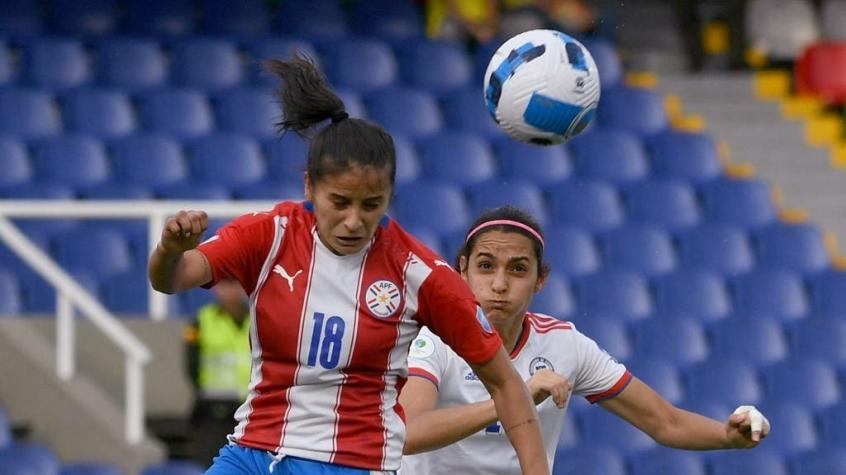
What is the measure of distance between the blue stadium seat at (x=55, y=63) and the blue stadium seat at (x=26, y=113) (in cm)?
44

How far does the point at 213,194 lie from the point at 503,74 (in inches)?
207

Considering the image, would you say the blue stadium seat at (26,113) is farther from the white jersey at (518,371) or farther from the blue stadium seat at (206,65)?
the white jersey at (518,371)

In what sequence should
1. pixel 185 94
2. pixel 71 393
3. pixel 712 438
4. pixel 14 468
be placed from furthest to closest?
pixel 185 94, pixel 71 393, pixel 14 468, pixel 712 438

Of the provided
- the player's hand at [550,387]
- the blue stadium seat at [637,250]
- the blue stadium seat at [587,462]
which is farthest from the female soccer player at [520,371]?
the blue stadium seat at [637,250]

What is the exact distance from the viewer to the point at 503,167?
1180 cm

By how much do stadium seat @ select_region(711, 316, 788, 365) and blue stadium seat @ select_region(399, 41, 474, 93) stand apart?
2.79m

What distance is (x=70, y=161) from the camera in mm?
10445

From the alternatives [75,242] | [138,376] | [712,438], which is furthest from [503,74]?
[75,242]

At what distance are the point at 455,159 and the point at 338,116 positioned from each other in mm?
7478

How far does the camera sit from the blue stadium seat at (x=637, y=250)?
445 inches

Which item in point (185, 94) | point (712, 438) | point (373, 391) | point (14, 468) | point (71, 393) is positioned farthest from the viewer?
point (185, 94)

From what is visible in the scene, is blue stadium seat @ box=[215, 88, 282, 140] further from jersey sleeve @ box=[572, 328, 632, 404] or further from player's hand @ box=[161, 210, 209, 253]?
player's hand @ box=[161, 210, 209, 253]

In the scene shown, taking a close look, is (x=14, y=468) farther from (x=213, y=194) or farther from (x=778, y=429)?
(x=778, y=429)

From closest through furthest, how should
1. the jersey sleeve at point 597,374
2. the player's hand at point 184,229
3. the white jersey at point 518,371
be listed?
the player's hand at point 184,229 < the white jersey at point 518,371 < the jersey sleeve at point 597,374
